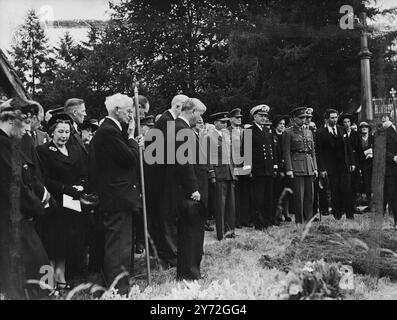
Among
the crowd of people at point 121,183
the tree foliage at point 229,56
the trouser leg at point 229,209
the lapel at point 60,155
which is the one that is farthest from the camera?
the tree foliage at point 229,56

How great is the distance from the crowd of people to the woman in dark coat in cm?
1

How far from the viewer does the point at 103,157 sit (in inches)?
212

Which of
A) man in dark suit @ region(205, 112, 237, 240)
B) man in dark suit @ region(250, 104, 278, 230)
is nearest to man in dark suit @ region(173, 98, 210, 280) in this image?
man in dark suit @ region(205, 112, 237, 240)

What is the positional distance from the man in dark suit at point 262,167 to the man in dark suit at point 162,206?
7.89 feet

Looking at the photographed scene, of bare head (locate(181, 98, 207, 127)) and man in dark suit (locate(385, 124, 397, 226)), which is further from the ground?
bare head (locate(181, 98, 207, 127))

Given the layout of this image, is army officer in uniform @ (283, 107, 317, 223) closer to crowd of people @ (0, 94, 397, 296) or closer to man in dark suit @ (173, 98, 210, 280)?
crowd of people @ (0, 94, 397, 296)

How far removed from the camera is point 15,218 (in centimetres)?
466

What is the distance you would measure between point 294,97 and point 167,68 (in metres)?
6.04

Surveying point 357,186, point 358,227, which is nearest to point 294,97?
point 357,186

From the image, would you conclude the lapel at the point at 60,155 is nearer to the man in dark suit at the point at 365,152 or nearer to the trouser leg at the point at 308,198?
the trouser leg at the point at 308,198

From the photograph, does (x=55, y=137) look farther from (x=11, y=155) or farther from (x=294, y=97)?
(x=294, y=97)

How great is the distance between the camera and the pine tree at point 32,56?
21062 mm

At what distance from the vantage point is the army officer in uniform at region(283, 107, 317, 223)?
958cm

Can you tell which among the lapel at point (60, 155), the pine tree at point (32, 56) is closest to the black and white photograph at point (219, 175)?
the lapel at point (60, 155)
